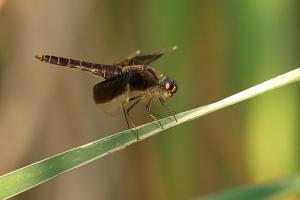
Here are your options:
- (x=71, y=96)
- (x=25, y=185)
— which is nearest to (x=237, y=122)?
(x=71, y=96)

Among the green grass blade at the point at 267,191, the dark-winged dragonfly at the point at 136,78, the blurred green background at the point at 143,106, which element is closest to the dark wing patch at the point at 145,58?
the dark-winged dragonfly at the point at 136,78

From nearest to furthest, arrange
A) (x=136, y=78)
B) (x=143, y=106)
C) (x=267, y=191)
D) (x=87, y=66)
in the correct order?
1. (x=267, y=191)
2. (x=136, y=78)
3. (x=87, y=66)
4. (x=143, y=106)

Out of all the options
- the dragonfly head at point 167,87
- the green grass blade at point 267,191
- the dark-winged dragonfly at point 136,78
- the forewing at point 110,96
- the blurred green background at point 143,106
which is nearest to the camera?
the green grass blade at point 267,191

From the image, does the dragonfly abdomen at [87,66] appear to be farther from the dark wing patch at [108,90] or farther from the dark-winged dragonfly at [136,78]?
the dark wing patch at [108,90]

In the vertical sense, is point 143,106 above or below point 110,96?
above

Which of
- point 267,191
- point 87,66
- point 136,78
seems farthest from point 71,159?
point 87,66

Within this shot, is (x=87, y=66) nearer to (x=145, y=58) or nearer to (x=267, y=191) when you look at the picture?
(x=145, y=58)
